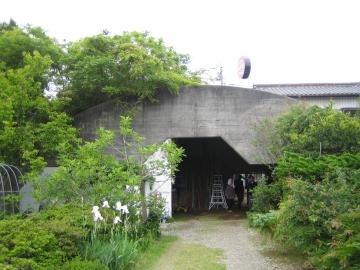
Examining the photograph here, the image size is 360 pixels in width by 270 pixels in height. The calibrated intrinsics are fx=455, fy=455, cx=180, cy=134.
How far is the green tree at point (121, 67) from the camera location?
47.5ft

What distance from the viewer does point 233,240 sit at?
1121 centimetres

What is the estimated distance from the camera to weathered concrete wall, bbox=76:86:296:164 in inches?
592

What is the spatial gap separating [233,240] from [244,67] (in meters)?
7.47

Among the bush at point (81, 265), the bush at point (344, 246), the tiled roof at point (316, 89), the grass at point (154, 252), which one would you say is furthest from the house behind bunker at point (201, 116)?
the bush at point (344, 246)

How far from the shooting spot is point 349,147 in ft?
41.3

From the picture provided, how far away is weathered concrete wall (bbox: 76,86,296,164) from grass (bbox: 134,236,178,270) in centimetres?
459

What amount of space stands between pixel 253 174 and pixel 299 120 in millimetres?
7844

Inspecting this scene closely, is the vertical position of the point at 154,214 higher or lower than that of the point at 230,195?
higher

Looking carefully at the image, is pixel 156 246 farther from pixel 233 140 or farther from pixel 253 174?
pixel 253 174

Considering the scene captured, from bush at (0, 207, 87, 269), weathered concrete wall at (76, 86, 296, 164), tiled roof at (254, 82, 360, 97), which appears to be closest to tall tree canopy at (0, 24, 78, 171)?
weathered concrete wall at (76, 86, 296, 164)

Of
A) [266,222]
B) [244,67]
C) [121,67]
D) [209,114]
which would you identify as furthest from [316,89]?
[266,222]

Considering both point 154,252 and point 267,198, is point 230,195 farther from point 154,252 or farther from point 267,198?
point 154,252

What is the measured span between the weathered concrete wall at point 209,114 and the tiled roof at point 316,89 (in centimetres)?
467

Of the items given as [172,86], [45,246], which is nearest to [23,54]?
[172,86]
